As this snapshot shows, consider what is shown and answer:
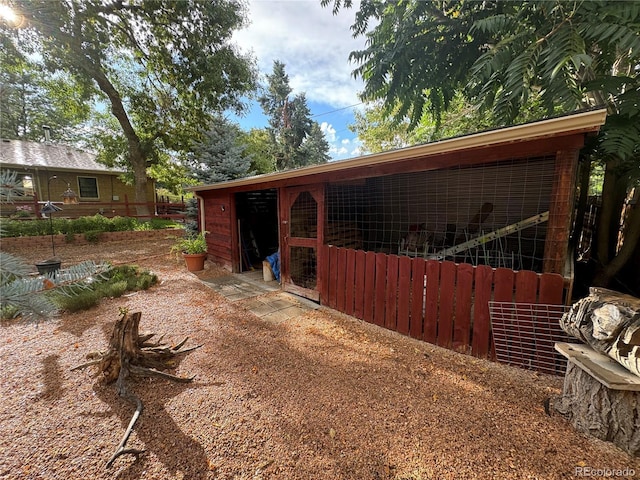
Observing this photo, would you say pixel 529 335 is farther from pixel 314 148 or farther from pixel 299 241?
pixel 314 148

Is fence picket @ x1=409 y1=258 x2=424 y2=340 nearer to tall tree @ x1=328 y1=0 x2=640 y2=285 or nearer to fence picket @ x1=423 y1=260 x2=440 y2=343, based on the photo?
fence picket @ x1=423 y1=260 x2=440 y2=343

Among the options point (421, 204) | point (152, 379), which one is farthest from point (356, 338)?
point (421, 204)

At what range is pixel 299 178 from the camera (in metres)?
4.07

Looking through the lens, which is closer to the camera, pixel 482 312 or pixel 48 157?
pixel 482 312

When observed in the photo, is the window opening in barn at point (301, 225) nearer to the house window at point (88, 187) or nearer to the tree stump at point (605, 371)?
the tree stump at point (605, 371)

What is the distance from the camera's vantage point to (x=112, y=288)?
14.6 ft

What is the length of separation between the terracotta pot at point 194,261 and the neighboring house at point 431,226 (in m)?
0.55

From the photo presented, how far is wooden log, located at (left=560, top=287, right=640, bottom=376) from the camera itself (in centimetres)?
154

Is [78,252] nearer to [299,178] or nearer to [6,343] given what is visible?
[6,343]

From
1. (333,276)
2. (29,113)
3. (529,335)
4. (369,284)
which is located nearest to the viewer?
(529,335)

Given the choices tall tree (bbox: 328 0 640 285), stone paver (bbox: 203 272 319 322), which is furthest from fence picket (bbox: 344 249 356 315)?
tall tree (bbox: 328 0 640 285)

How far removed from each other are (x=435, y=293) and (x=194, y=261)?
569 centimetres

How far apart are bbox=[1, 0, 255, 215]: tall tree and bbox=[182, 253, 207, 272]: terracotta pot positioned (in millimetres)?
7033

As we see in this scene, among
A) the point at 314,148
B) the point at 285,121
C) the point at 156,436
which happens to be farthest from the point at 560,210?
the point at 285,121
